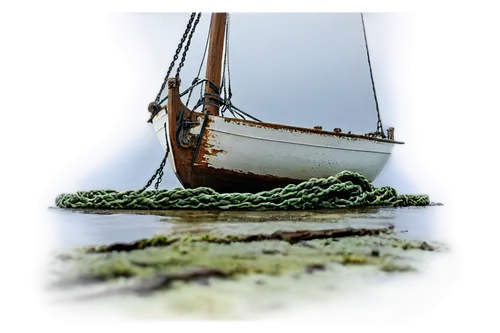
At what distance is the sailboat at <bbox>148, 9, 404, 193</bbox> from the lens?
9.01ft

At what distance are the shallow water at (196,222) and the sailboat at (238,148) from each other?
158 millimetres

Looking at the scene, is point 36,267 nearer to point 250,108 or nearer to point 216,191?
point 216,191

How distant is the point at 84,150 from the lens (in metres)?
3.01

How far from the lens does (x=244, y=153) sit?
9.04 ft

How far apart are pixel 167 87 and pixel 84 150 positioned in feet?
1.91

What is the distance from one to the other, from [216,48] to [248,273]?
1.15 meters

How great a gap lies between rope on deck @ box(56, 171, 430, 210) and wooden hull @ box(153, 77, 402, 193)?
38 mm

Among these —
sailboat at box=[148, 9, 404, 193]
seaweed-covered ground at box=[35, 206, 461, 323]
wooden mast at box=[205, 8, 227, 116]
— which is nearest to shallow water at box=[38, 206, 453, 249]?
seaweed-covered ground at box=[35, 206, 461, 323]

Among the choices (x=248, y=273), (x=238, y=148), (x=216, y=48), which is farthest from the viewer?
(x=216, y=48)

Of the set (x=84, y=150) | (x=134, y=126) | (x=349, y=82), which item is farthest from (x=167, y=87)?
(x=349, y=82)

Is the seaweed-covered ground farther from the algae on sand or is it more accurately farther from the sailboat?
the sailboat

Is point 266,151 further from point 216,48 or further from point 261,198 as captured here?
point 216,48

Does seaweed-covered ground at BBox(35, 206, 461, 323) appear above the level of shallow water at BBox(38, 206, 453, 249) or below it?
below

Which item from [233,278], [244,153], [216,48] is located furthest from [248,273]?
[216,48]
